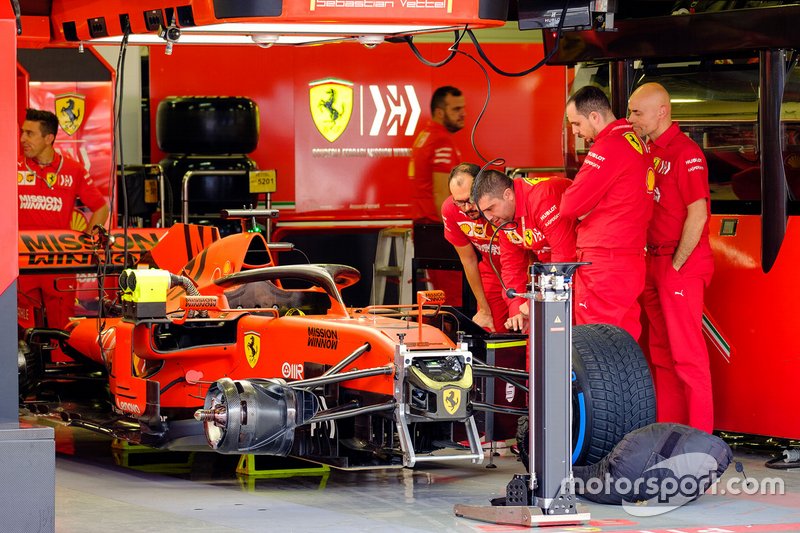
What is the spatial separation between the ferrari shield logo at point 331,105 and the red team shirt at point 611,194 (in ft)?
20.5

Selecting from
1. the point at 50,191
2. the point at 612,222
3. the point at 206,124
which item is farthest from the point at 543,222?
the point at 206,124

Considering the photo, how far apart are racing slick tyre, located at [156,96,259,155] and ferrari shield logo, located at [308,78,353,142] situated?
3.14ft

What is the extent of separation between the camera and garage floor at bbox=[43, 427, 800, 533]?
6680 mm

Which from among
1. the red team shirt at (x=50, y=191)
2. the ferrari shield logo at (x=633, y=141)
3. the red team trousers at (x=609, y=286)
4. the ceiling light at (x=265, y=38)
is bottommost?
the red team trousers at (x=609, y=286)

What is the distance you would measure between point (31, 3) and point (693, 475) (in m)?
5.28

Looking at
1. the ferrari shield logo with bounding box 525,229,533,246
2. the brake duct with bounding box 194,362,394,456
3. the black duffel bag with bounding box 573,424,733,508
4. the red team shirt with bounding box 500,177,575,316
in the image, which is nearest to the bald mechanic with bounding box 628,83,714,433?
the red team shirt with bounding box 500,177,575,316

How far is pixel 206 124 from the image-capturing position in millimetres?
13102

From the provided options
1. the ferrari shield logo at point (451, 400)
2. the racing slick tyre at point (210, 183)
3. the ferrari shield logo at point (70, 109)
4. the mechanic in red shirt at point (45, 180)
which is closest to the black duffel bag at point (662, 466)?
the ferrari shield logo at point (451, 400)

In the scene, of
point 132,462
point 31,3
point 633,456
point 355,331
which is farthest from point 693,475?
point 31,3

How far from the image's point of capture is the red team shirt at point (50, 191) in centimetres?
1111

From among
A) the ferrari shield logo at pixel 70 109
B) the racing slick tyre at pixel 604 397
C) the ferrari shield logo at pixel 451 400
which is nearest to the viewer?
the ferrari shield logo at pixel 451 400

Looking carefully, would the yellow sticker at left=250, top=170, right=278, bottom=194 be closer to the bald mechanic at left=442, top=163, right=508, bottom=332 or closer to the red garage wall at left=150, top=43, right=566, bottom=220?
the red garage wall at left=150, top=43, right=566, bottom=220

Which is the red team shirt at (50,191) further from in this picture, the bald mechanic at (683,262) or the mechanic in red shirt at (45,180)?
the bald mechanic at (683,262)

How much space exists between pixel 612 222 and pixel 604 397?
4.32 ft
